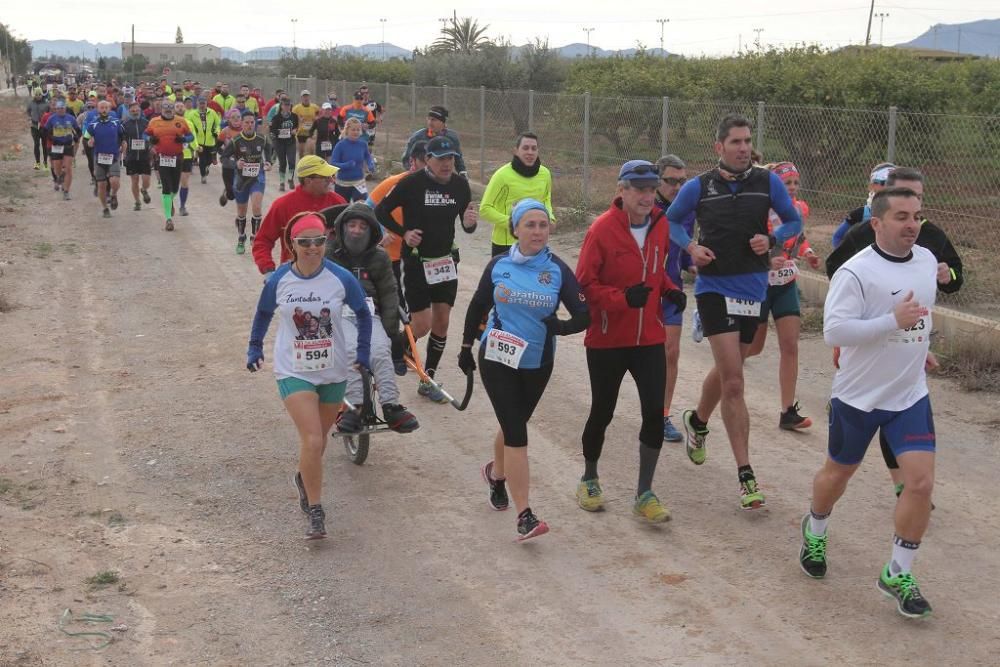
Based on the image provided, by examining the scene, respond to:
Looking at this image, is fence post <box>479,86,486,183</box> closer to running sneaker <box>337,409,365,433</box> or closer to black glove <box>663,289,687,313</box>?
running sneaker <box>337,409,365,433</box>

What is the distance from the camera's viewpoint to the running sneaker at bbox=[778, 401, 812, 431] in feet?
27.8

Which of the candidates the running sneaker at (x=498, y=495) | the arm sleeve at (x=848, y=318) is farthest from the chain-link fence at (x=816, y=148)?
the arm sleeve at (x=848, y=318)

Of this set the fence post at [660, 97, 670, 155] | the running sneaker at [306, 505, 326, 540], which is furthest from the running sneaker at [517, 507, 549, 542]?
the fence post at [660, 97, 670, 155]

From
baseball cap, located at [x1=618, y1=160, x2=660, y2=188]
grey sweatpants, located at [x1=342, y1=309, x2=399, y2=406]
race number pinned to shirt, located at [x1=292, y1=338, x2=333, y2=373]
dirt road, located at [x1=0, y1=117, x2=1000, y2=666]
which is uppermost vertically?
baseball cap, located at [x1=618, y1=160, x2=660, y2=188]

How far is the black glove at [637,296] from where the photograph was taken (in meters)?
6.30

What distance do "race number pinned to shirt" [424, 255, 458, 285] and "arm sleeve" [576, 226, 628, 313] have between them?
2.75 m

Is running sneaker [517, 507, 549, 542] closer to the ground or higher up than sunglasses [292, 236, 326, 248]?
closer to the ground

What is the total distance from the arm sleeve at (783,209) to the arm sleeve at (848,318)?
1638mm

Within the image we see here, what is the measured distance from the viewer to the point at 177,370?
10.2 metres

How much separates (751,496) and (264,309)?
3010 millimetres

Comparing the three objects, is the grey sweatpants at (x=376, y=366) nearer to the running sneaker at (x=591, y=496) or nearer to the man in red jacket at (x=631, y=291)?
the running sneaker at (x=591, y=496)

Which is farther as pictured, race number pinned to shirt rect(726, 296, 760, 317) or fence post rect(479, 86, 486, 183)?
fence post rect(479, 86, 486, 183)

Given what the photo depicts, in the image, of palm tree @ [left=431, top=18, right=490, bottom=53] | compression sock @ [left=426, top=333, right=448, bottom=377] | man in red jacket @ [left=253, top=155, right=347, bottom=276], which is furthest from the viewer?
Result: palm tree @ [left=431, top=18, right=490, bottom=53]

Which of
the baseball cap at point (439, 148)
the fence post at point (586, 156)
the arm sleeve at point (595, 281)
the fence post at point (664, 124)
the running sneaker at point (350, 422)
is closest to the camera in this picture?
the arm sleeve at point (595, 281)
